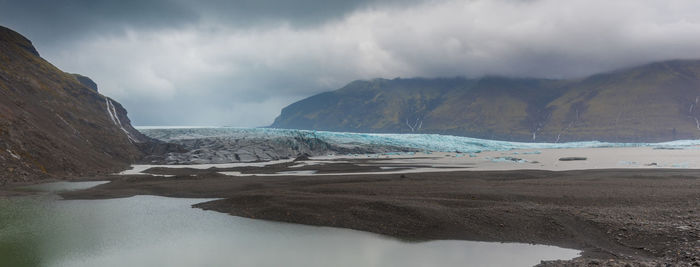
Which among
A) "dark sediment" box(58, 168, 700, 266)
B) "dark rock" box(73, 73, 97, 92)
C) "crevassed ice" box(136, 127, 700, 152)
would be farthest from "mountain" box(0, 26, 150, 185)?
"dark rock" box(73, 73, 97, 92)

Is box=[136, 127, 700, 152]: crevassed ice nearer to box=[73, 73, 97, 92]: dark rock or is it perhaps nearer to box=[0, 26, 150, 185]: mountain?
box=[73, 73, 97, 92]: dark rock

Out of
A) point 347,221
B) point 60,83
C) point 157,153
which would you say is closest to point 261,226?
point 347,221

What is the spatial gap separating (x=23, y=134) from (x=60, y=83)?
2696 cm

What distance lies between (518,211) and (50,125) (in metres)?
43.3

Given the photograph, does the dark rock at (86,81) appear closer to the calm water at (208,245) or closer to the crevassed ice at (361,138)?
the crevassed ice at (361,138)

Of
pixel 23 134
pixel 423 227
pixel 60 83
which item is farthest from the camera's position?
pixel 60 83

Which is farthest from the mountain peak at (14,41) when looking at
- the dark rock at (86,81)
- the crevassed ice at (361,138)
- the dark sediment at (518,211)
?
the dark sediment at (518,211)

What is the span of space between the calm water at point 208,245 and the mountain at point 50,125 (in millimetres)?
15719

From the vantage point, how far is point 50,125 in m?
37.2

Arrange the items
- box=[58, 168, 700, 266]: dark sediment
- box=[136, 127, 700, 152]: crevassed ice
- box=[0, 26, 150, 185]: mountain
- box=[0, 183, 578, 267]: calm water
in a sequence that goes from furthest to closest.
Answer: box=[136, 127, 700, 152]: crevassed ice
box=[0, 26, 150, 185]: mountain
box=[58, 168, 700, 266]: dark sediment
box=[0, 183, 578, 267]: calm water

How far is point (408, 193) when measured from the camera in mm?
20422

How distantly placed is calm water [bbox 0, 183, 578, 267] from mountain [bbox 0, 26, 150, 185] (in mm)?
15719

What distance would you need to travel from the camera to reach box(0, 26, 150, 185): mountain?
1158 inches

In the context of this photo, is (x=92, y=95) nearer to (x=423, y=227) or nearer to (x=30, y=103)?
(x=30, y=103)
